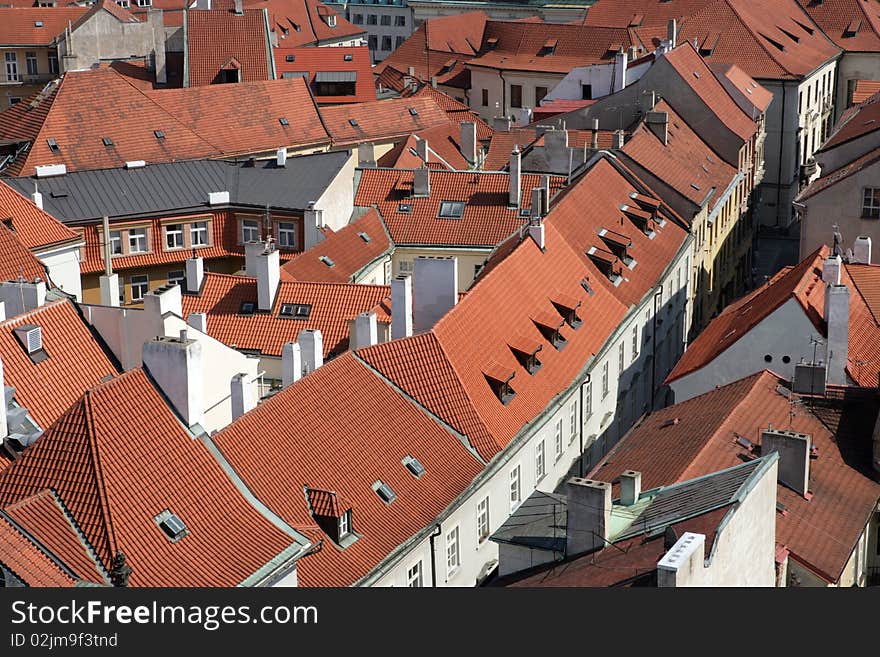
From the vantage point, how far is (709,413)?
45.0 m

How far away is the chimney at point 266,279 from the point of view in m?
54.9

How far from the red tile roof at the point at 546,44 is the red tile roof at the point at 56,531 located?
85.1 m

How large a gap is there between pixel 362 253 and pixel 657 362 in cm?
1337

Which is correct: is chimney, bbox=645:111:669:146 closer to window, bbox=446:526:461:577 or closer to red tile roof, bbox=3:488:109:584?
window, bbox=446:526:461:577

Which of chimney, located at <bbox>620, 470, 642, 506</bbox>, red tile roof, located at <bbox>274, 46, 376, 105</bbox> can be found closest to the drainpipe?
chimney, located at <bbox>620, 470, 642, 506</bbox>

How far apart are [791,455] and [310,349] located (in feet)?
52.4

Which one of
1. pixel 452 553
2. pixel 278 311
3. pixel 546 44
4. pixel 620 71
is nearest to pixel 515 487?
pixel 452 553

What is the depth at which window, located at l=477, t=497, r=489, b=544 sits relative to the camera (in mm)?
42938

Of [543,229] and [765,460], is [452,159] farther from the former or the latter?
[765,460]

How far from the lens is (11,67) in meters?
116

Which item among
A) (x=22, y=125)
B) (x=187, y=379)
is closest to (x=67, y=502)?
(x=187, y=379)

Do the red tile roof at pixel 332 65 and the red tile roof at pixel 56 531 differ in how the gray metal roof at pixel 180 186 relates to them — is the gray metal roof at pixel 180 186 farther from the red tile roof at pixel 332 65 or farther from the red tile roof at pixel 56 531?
the red tile roof at pixel 56 531

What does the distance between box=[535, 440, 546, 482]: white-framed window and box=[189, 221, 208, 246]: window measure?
2612 centimetres

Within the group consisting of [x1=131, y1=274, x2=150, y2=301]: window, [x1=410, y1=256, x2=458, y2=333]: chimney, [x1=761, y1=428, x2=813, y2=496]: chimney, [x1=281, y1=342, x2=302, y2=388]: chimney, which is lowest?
[x1=131, y1=274, x2=150, y2=301]: window
